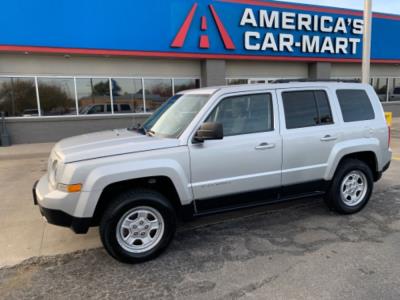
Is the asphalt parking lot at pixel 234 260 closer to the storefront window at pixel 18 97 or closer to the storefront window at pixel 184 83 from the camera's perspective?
the storefront window at pixel 18 97

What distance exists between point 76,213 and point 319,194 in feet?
10.5

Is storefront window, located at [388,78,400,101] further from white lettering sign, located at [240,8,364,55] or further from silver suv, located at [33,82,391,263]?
silver suv, located at [33,82,391,263]

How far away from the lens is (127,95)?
13.4 m

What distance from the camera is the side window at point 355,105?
4.50 meters

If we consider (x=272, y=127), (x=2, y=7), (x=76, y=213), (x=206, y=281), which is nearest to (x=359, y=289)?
(x=206, y=281)

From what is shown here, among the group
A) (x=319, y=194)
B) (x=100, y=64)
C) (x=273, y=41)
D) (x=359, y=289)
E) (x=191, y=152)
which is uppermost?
(x=273, y=41)

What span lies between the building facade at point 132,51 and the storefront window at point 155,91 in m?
0.04

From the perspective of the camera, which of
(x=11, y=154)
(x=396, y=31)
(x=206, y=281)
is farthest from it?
(x=396, y=31)

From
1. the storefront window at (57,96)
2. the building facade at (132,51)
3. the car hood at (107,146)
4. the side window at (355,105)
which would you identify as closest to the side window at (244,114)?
the car hood at (107,146)

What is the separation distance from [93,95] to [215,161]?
10662mm

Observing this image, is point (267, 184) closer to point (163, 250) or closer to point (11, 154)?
point (163, 250)

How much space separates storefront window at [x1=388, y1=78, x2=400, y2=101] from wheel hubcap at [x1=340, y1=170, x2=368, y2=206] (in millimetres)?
17961

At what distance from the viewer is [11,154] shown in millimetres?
10094

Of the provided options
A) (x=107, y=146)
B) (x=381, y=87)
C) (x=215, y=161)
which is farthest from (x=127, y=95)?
(x=381, y=87)
